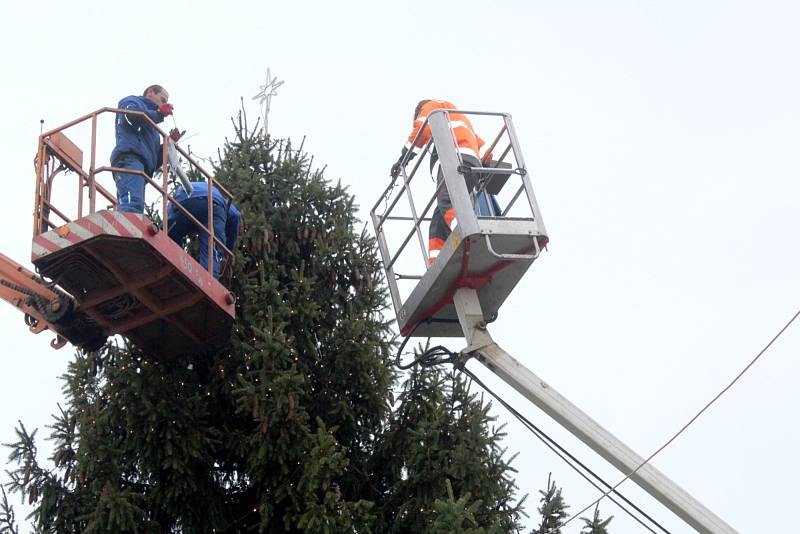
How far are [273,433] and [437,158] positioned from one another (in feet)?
9.78

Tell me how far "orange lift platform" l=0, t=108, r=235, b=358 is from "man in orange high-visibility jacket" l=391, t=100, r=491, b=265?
6.38ft

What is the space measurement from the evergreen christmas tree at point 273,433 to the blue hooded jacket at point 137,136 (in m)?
1.59

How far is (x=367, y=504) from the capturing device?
29.8 ft

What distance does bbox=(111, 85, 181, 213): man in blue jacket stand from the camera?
9.28 metres

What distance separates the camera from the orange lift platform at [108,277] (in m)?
8.51

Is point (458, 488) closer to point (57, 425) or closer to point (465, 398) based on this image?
point (465, 398)

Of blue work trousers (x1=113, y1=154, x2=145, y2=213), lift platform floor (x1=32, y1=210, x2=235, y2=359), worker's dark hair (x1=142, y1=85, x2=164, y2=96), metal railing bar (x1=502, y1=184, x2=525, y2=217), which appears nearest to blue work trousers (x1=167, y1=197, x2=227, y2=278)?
lift platform floor (x1=32, y1=210, x2=235, y2=359)

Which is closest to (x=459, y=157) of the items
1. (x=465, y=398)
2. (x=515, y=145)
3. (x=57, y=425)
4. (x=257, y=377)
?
(x=515, y=145)

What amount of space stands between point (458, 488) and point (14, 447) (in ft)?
13.3

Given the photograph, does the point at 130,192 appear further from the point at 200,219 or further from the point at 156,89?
the point at 156,89

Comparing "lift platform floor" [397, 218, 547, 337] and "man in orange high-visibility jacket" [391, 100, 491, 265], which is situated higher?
"man in orange high-visibility jacket" [391, 100, 491, 265]

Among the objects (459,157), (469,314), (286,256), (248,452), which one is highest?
(286,256)

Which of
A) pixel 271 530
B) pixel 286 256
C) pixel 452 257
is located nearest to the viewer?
pixel 452 257

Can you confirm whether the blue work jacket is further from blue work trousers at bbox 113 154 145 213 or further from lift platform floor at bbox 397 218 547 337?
lift platform floor at bbox 397 218 547 337
